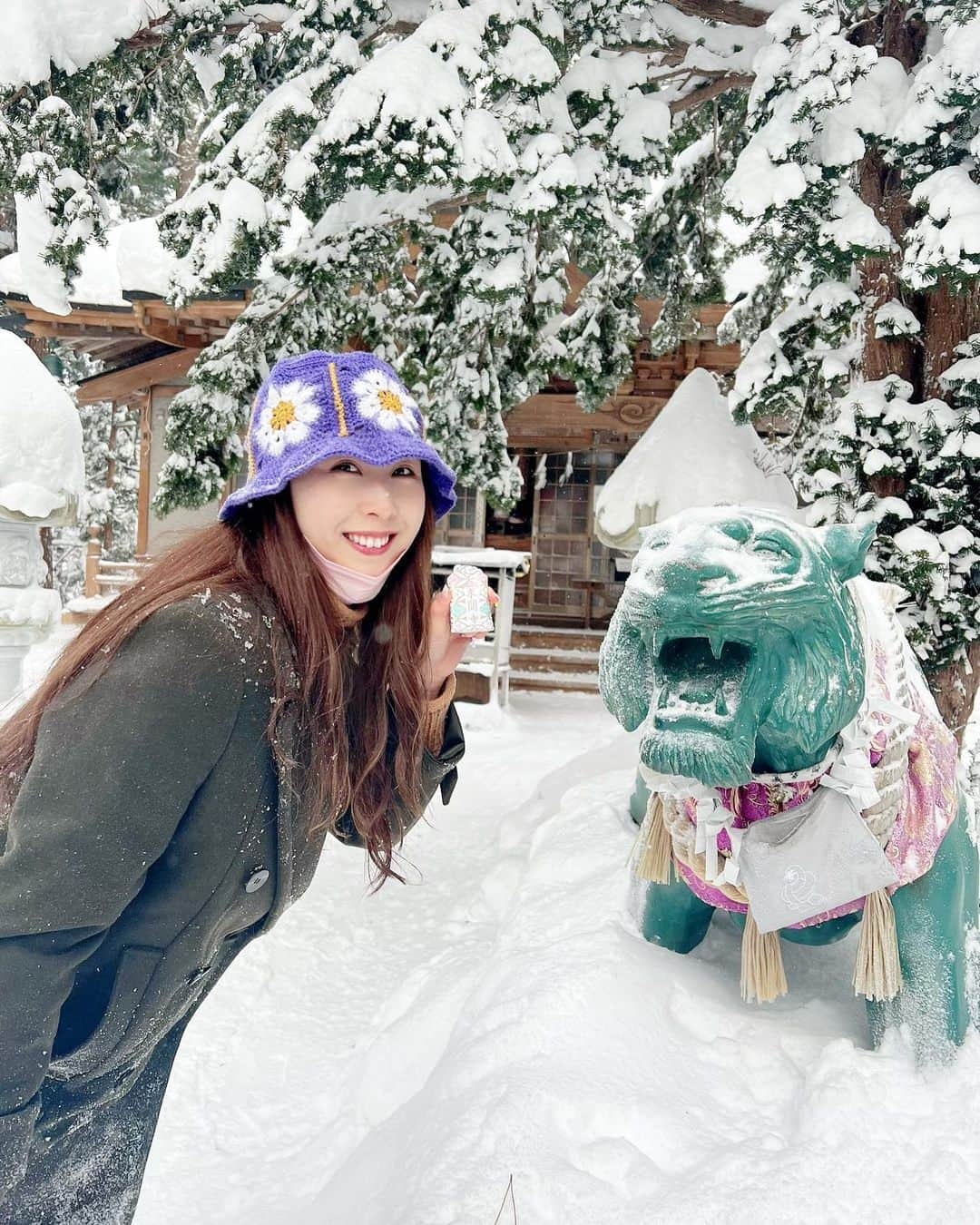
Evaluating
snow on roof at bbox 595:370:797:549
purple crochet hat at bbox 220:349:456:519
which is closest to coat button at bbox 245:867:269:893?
purple crochet hat at bbox 220:349:456:519

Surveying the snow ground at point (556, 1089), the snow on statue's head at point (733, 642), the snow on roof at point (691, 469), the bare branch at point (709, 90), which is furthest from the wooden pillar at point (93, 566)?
Result: the snow on statue's head at point (733, 642)

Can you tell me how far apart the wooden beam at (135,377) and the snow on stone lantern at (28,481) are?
6.78 m

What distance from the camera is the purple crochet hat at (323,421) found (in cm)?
148

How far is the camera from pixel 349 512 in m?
1.50

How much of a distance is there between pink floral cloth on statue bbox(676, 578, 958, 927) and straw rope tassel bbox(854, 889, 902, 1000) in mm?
56

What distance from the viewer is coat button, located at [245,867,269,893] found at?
145 cm

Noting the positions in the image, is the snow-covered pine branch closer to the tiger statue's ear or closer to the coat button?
the tiger statue's ear

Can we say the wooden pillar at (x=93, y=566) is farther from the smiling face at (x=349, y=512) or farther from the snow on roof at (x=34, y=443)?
the smiling face at (x=349, y=512)

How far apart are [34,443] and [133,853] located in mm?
4423

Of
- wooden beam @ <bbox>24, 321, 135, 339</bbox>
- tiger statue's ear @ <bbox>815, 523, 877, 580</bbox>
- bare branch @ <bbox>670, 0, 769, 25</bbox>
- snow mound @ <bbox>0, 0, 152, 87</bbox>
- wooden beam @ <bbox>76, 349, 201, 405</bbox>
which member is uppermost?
bare branch @ <bbox>670, 0, 769, 25</bbox>

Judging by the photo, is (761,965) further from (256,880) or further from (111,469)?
(111,469)

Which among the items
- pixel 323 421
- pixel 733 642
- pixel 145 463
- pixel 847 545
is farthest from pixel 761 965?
pixel 145 463

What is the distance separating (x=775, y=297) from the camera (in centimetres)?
695

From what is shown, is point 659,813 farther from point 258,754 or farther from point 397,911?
point 397,911
